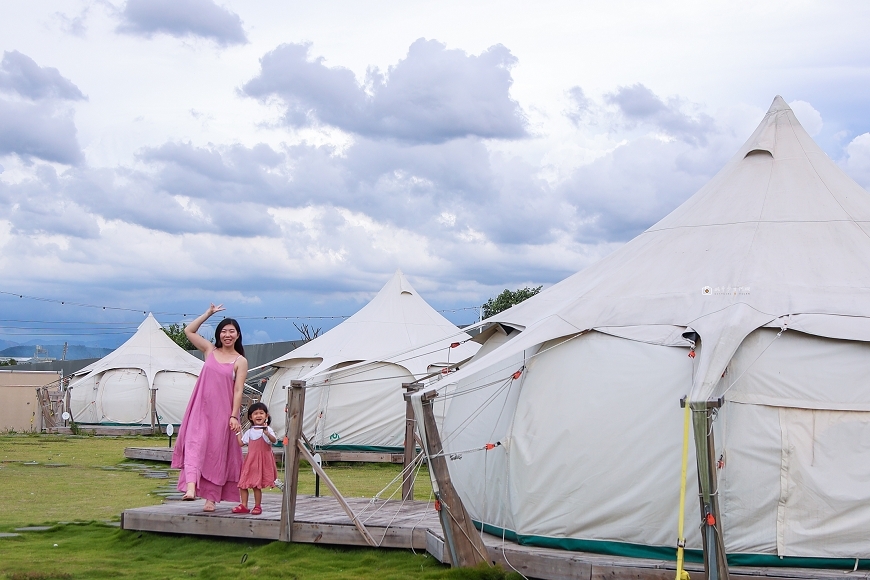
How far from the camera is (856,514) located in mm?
6898

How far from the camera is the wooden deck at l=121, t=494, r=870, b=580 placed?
6691 mm

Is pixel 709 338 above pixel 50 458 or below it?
above

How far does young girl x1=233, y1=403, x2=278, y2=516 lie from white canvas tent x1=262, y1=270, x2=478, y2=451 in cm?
932

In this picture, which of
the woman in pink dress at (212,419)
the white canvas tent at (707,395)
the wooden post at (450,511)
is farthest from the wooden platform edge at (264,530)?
the wooden post at (450,511)

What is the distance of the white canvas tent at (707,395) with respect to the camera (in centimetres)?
697

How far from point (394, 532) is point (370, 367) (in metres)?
11.9

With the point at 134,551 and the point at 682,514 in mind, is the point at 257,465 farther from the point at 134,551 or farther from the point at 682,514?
the point at 682,514

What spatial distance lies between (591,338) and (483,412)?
1449mm

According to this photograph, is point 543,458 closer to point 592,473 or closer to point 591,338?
point 592,473

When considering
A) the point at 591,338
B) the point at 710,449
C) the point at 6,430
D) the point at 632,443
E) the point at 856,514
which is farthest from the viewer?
the point at 6,430

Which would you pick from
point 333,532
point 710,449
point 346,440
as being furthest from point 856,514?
point 346,440

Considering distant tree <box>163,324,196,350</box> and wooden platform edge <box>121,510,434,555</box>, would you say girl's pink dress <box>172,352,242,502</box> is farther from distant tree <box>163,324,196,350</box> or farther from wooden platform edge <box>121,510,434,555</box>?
distant tree <box>163,324,196,350</box>

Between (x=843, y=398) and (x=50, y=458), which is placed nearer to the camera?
(x=843, y=398)

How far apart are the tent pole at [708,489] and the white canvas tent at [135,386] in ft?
81.4
